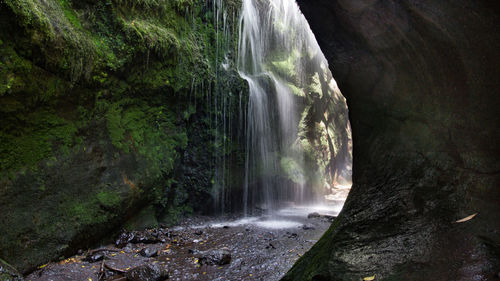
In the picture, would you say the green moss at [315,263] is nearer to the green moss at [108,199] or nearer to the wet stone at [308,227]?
the green moss at [108,199]

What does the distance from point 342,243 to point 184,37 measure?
7697 millimetres

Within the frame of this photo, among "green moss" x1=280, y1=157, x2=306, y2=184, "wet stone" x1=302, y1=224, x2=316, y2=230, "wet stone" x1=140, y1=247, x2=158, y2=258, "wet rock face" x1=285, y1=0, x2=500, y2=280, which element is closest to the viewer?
"wet rock face" x1=285, y1=0, x2=500, y2=280

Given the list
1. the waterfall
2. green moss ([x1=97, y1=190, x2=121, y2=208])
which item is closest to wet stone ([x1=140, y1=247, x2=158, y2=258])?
green moss ([x1=97, y1=190, x2=121, y2=208])

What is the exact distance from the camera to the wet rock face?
210 centimetres

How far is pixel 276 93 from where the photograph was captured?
12.0 meters

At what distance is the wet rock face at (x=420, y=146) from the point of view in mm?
2104

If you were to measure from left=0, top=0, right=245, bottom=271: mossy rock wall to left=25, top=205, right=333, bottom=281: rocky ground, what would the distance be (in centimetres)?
46

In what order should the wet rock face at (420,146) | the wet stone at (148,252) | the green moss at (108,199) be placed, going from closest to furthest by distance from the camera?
the wet rock face at (420,146)
the wet stone at (148,252)
the green moss at (108,199)

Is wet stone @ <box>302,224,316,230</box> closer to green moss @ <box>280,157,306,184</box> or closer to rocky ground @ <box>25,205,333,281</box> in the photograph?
rocky ground @ <box>25,205,333,281</box>

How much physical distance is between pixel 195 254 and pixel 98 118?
337 centimetres

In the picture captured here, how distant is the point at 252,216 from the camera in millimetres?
9938

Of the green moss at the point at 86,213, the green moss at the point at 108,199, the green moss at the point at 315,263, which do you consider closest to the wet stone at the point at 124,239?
the green moss at the point at 86,213

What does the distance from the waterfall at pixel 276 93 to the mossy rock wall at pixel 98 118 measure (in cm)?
190

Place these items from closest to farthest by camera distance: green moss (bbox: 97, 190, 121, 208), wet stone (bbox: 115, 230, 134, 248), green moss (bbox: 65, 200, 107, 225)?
green moss (bbox: 65, 200, 107, 225), green moss (bbox: 97, 190, 121, 208), wet stone (bbox: 115, 230, 134, 248)
